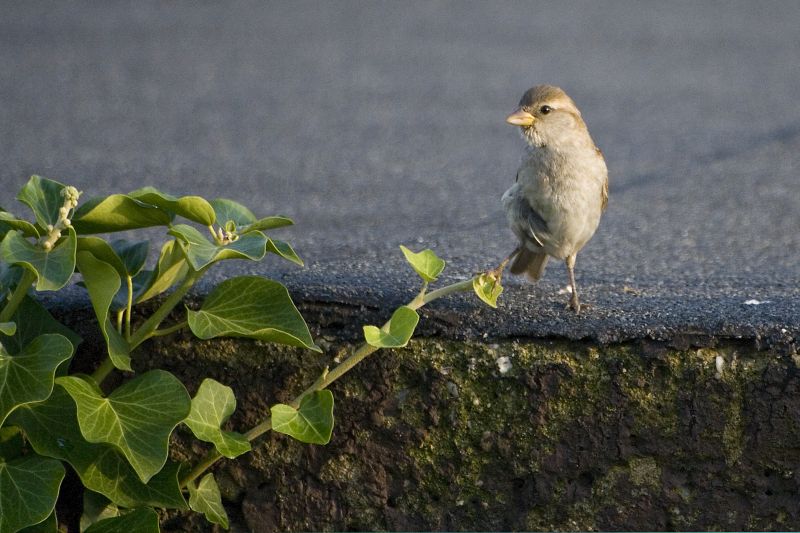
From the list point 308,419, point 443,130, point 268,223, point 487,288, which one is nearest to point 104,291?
point 268,223

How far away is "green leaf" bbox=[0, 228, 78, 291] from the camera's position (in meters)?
2.35

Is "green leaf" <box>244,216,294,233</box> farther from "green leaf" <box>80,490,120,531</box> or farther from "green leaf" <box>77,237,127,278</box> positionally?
"green leaf" <box>80,490,120,531</box>

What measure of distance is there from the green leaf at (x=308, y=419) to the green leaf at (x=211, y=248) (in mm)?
364

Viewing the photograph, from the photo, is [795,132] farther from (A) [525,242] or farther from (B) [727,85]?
(A) [525,242]

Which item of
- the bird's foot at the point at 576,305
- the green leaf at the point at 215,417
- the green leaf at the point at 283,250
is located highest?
the green leaf at the point at 283,250

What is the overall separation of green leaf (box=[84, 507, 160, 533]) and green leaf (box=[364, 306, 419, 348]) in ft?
2.10

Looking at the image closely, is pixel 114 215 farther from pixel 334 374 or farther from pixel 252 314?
pixel 334 374

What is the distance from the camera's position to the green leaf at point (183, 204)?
8.21ft

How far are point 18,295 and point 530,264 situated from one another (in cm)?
161

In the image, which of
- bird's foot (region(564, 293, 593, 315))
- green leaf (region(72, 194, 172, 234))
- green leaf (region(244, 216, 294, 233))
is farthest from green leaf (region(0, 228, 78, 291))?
bird's foot (region(564, 293, 593, 315))

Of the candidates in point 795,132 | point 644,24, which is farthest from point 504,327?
point 644,24

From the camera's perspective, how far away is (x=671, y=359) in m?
2.76

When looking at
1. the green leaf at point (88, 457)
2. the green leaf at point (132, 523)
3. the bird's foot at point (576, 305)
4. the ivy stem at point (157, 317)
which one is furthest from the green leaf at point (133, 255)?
the bird's foot at point (576, 305)

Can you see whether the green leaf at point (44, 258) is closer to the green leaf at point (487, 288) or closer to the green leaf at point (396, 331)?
the green leaf at point (396, 331)
